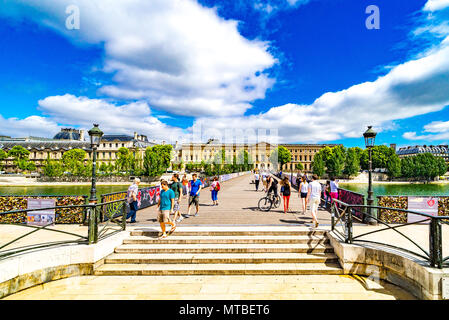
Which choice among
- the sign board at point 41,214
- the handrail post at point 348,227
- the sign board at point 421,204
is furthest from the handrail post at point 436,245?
the sign board at point 41,214

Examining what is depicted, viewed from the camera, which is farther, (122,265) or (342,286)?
(122,265)

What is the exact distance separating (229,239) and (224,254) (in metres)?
0.58

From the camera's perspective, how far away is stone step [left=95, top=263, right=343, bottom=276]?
5.96m

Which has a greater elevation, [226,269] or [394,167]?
[394,167]

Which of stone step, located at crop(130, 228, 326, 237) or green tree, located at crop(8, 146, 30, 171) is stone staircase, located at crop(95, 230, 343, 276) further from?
→ green tree, located at crop(8, 146, 30, 171)

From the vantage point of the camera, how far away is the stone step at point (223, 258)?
20.8 feet

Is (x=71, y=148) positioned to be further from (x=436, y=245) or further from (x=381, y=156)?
(x=381, y=156)

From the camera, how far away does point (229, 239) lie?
717 centimetres

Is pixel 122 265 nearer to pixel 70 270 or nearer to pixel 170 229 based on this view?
pixel 70 270

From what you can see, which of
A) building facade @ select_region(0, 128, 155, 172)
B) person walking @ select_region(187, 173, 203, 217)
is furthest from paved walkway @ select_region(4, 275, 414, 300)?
building facade @ select_region(0, 128, 155, 172)

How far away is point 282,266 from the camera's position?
20.1ft

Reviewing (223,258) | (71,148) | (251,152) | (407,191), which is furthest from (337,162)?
(71,148)
